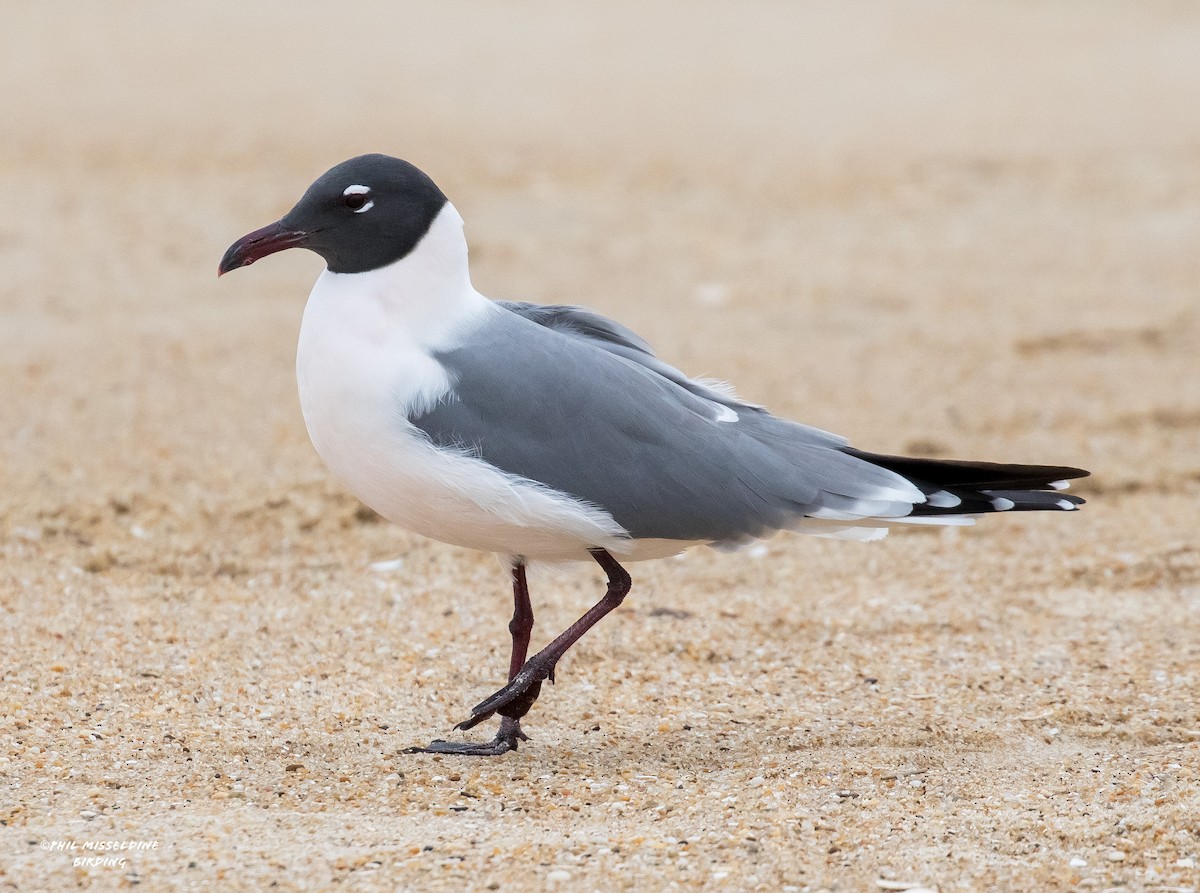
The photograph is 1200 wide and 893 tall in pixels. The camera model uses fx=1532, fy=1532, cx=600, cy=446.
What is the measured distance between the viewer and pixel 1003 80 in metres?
13.0

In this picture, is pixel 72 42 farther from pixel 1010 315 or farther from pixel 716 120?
pixel 1010 315

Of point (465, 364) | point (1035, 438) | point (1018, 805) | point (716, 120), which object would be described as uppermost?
point (716, 120)

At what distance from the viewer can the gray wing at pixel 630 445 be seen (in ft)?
11.9

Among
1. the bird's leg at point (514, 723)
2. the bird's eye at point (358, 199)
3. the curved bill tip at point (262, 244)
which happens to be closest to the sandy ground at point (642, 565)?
the bird's leg at point (514, 723)

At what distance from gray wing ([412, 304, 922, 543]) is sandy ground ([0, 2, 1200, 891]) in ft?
2.07

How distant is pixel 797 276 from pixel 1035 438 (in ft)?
8.07

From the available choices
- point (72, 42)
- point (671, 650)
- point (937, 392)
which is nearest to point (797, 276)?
point (937, 392)

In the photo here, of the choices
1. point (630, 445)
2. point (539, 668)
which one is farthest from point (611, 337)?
point (539, 668)

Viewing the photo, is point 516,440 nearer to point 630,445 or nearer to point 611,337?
point 630,445

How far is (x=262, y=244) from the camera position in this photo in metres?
3.79

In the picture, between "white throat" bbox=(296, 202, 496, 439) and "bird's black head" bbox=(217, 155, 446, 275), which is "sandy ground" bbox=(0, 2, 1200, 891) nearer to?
"white throat" bbox=(296, 202, 496, 439)

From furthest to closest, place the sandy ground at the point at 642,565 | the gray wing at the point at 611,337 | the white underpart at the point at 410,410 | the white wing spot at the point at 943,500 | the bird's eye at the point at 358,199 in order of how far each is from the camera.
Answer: the gray wing at the point at 611,337 → the white wing spot at the point at 943,500 → the bird's eye at the point at 358,199 → the white underpart at the point at 410,410 → the sandy ground at the point at 642,565

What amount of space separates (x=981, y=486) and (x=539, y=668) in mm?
1200

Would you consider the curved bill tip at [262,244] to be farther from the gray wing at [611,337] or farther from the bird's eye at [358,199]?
the gray wing at [611,337]
